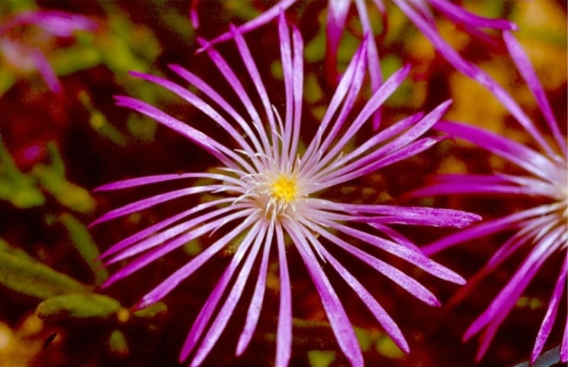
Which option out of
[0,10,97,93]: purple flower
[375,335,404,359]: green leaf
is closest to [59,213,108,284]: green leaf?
[0,10,97,93]: purple flower

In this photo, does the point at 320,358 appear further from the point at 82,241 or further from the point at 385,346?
the point at 82,241

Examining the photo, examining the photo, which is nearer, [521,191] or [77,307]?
[77,307]

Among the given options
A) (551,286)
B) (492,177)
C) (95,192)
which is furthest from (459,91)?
(95,192)

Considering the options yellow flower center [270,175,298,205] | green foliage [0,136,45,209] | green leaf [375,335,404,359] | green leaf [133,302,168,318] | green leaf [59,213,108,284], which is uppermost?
yellow flower center [270,175,298,205]

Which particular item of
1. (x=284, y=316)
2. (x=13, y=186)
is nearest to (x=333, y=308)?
(x=284, y=316)

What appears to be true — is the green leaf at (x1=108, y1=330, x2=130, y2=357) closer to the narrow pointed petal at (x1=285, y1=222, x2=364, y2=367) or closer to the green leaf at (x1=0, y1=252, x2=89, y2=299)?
the green leaf at (x1=0, y1=252, x2=89, y2=299)

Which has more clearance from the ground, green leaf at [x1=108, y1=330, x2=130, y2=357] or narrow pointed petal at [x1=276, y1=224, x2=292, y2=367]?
narrow pointed petal at [x1=276, y1=224, x2=292, y2=367]
